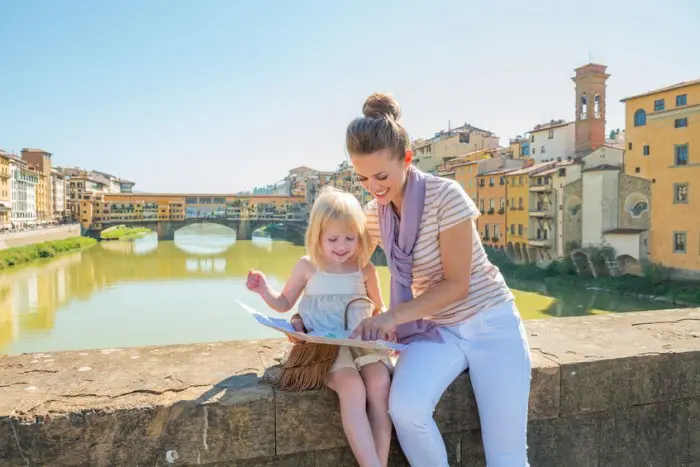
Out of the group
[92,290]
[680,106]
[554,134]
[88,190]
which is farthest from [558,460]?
[88,190]

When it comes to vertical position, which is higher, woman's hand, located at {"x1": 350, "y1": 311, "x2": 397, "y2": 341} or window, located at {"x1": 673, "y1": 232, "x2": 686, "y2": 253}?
woman's hand, located at {"x1": 350, "y1": 311, "x2": 397, "y2": 341}

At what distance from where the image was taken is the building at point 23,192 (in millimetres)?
42219

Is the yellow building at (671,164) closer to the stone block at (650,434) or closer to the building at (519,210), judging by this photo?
the building at (519,210)

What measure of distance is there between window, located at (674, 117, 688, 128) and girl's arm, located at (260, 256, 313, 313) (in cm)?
2013

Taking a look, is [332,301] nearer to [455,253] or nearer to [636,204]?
[455,253]

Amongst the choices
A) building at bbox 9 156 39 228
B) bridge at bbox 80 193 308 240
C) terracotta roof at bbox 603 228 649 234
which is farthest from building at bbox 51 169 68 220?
terracotta roof at bbox 603 228 649 234

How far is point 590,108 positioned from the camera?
2389 centimetres

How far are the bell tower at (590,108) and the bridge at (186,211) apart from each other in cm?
2689

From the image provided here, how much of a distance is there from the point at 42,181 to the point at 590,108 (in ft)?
142

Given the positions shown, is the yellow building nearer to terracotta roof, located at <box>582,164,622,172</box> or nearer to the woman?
terracotta roof, located at <box>582,164,622,172</box>

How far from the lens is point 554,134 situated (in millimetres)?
26297

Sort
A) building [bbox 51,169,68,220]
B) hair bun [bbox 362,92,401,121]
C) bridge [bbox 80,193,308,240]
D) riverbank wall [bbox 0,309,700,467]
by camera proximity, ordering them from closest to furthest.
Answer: riverbank wall [bbox 0,309,700,467]
hair bun [bbox 362,92,401,121]
bridge [bbox 80,193,308,240]
building [bbox 51,169,68,220]

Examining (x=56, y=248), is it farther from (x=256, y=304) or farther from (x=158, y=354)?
(x=158, y=354)

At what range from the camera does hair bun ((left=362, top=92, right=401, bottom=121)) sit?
4.90 ft
